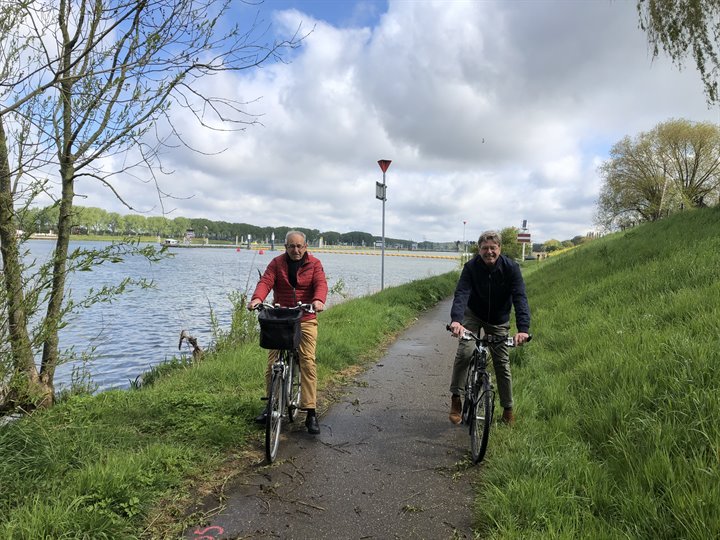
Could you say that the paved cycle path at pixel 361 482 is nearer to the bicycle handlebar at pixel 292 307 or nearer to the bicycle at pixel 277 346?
the bicycle at pixel 277 346

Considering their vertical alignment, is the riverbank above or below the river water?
above

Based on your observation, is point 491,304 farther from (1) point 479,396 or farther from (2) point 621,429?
(2) point 621,429

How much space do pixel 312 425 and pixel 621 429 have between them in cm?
288

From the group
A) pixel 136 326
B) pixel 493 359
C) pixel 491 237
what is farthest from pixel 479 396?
pixel 136 326

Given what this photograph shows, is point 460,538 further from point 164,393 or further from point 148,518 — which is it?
point 164,393

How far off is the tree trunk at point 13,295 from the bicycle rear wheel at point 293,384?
2.35 metres

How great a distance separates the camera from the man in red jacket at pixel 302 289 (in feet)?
15.4

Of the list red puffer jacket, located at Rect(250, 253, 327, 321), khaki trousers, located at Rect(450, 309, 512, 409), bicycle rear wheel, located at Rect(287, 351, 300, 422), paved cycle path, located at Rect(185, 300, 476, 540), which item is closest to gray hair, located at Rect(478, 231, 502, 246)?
khaki trousers, located at Rect(450, 309, 512, 409)

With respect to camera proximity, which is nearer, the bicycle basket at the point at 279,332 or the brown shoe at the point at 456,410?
the bicycle basket at the point at 279,332

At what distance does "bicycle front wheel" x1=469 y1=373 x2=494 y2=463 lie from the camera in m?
3.86

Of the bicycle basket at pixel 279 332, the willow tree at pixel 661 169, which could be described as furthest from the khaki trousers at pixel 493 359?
the willow tree at pixel 661 169

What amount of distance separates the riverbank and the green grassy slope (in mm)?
2314

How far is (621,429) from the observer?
11.9 feet

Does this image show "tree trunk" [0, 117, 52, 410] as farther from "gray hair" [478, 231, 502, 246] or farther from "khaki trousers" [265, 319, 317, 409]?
"gray hair" [478, 231, 502, 246]
